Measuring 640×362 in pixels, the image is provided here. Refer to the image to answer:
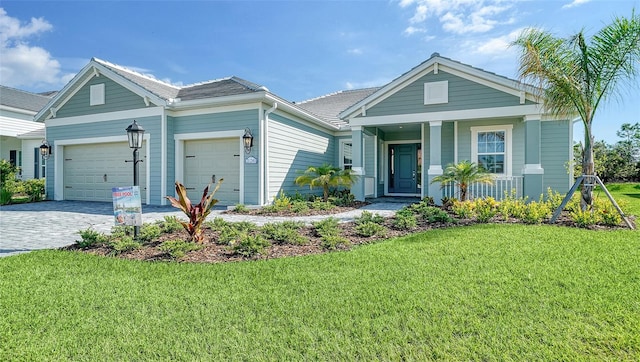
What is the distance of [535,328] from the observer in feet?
7.98

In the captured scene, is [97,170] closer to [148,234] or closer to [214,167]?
[214,167]

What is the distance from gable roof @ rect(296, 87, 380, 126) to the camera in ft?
50.0

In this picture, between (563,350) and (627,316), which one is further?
(627,316)

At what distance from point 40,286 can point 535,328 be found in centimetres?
465

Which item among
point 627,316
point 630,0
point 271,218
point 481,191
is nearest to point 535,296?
point 627,316

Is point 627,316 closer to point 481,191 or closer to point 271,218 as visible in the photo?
point 271,218

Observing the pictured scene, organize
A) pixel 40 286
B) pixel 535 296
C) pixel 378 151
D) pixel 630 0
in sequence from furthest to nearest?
pixel 378 151
pixel 630 0
pixel 40 286
pixel 535 296

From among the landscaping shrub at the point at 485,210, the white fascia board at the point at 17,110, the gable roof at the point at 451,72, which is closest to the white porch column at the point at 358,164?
the gable roof at the point at 451,72

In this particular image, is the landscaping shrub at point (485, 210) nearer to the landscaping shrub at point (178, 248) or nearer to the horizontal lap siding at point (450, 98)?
the horizontal lap siding at point (450, 98)

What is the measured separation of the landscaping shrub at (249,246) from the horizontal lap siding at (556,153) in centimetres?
941

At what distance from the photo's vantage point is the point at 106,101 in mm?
11305

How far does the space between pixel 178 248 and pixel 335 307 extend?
270 cm

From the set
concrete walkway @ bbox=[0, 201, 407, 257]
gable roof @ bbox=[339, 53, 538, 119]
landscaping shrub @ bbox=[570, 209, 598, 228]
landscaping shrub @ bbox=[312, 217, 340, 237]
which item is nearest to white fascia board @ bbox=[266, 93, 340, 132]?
gable roof @ bbox=[339, 53, 538, 119]

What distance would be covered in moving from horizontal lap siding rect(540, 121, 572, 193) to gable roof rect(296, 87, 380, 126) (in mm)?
7638
